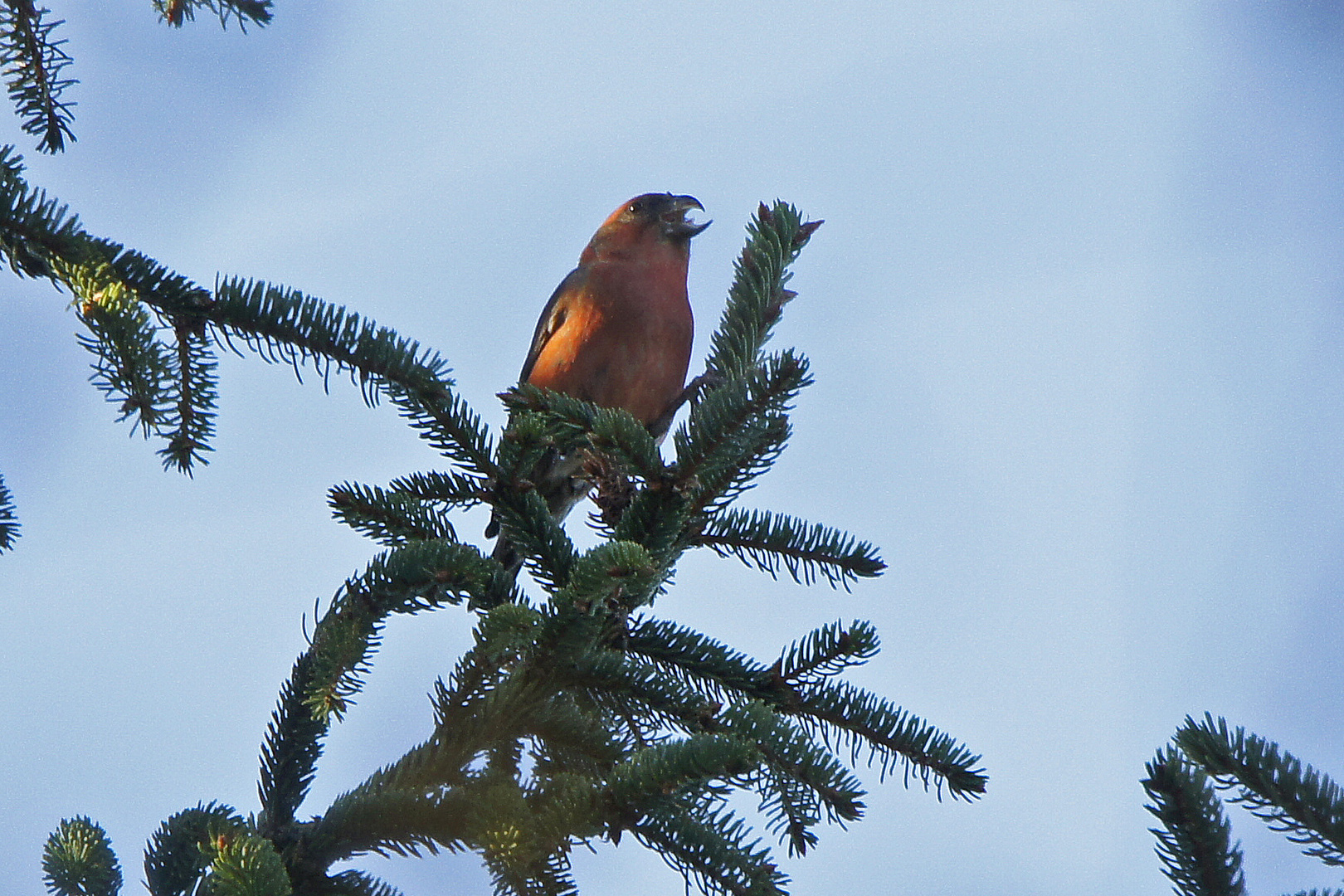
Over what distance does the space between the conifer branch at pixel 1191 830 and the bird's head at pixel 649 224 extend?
11.9 feet

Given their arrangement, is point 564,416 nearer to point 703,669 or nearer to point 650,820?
point 703,669

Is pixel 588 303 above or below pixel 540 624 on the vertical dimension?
above

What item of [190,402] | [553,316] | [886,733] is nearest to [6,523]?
[190,402]

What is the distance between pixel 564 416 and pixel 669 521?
278 millimetres

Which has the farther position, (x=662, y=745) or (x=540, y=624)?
(x=540, y=624)

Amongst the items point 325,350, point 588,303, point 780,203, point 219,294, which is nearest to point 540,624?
point 325,350

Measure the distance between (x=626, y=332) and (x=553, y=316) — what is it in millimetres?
532

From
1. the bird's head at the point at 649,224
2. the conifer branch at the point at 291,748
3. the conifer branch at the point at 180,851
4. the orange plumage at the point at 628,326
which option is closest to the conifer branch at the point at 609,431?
the conifer branch at the point at 291,748

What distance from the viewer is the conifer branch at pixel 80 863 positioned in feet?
5.92

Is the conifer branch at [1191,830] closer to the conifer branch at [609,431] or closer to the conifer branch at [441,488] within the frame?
the conifer branch at [609,431]

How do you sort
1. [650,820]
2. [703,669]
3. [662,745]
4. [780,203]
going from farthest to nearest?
[780,203] → [703,669] → [650,820] → [662,745]

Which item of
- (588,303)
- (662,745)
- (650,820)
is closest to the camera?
(662,745)

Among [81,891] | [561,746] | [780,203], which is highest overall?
[780,203]

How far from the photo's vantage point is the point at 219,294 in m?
2.13
